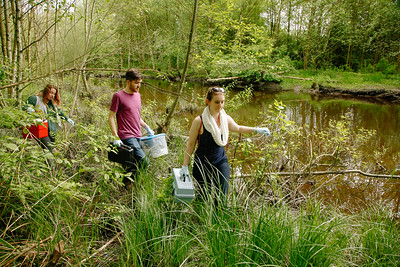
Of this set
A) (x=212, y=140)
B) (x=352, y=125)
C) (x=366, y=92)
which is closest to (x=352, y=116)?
(x=352, y=125)

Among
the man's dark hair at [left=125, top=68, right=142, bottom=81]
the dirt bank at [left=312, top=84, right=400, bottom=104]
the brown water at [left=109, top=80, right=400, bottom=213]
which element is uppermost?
the dirt bank at [left=312, top=84, right=400, bottom=104]

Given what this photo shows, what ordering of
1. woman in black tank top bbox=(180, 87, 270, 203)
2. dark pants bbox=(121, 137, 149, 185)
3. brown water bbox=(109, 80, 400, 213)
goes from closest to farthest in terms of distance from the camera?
woman in black tank top bbox=(180, 87, 270, 203) < dark pants bbox=(121, 137, 149, 185) < brown water bbox=(109, 80, 400, 213)

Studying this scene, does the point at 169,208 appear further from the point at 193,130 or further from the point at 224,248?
the point at 224,248

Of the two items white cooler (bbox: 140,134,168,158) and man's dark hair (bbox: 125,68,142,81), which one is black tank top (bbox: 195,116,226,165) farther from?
man's dark hair (bbox: 125,68,142,81)

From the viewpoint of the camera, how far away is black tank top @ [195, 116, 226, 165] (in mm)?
2713

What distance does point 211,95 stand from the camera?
2732 mm

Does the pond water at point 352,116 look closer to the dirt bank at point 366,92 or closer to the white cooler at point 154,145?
the dirt bank at point 366,92

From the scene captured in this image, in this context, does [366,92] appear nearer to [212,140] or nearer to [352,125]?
[352,125]

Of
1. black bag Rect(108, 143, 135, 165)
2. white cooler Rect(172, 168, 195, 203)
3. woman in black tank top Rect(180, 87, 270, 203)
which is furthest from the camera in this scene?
black bag Rect(108, 143, 135, 165)

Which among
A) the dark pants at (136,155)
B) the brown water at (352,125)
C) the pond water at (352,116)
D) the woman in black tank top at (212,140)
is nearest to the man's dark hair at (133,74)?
the brown water at (352,125)

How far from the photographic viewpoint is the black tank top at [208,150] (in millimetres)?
2713

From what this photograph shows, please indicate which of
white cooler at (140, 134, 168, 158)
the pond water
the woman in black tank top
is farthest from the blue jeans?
the pond water

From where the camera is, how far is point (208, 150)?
8.96 ft

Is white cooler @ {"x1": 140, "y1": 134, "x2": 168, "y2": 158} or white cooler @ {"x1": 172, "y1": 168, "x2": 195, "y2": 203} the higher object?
white cooler @ {"x1": 140, "y1": 134, "x2": 168, "y2": 158}
